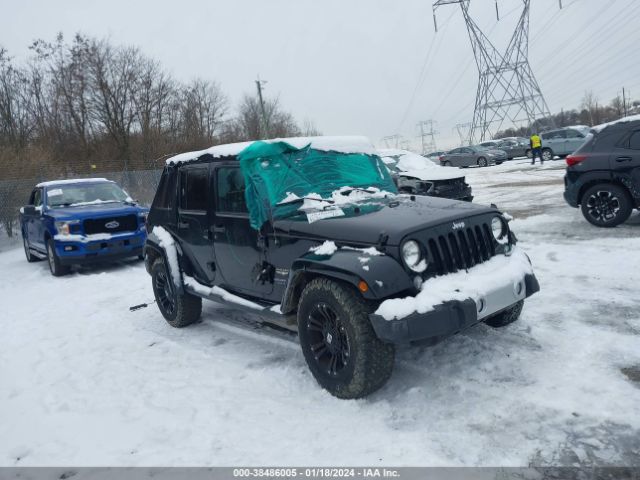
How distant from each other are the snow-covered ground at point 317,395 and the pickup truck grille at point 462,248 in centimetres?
85

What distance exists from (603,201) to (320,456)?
7.52m

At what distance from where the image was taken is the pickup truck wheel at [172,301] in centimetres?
562

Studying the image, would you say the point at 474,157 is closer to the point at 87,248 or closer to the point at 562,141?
the point at 562,141

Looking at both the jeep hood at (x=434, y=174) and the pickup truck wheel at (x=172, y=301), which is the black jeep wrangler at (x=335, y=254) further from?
the jeep hood at (x=434, y=174)

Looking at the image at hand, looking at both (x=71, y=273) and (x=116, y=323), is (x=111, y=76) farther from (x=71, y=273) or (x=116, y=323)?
(x=116, y=323)

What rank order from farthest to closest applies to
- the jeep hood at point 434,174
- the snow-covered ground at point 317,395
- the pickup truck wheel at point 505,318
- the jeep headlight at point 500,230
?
the jeep hood at point 434,174, the pickup truck wheel at point 505,318, the jeep headlight at point 500,230, the snow-covered ground at point 317,395

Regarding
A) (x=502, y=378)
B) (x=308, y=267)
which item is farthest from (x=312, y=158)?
(x=502, y=378)

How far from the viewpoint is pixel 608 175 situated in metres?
8.21

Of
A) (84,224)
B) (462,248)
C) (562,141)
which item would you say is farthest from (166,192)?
(562,141)

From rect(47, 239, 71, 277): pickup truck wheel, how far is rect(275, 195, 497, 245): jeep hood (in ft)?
22.3

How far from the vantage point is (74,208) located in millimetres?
9703

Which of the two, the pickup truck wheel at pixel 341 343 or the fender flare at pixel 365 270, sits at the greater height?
the fender flare at pixel 365 270

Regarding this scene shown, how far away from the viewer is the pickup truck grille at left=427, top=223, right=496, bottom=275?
361 centimetres

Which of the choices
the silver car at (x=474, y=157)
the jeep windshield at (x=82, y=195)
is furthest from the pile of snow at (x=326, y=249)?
the silver car at (x=474, y=157)
